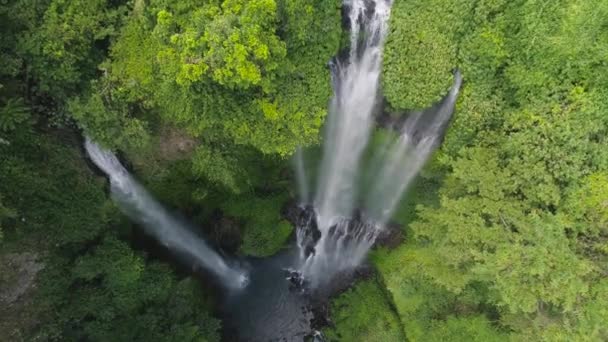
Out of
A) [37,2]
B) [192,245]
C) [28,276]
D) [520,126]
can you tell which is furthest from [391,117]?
[28,276]

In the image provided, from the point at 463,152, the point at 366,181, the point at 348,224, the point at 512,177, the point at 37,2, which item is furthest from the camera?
the point at 348,224

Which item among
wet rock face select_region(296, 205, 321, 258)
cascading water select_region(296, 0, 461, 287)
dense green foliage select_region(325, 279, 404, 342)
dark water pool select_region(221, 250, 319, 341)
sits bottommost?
dark water pool select_region(221, 250, 319, 341)

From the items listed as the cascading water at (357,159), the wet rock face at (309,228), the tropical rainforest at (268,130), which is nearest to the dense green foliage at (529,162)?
the tropical rainforest at (268,130)

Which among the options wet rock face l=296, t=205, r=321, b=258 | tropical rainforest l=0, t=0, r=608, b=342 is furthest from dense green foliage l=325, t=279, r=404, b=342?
tropical rainforest l=0, t=0, r=608, b=342

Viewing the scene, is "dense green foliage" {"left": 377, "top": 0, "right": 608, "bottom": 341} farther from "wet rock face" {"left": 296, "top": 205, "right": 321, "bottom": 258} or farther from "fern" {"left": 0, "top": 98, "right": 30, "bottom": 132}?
"fern" {"left": 0, "top": 98, "right": 30, "bottom": 132}

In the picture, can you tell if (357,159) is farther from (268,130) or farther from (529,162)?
(529,162)

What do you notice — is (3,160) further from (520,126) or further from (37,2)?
(520,126)
